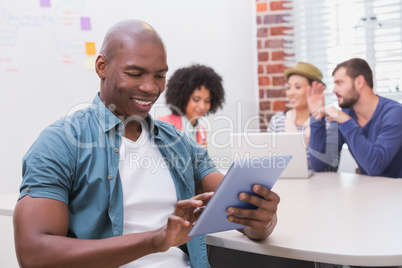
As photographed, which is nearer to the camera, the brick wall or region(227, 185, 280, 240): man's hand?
region(227, 185, 280, 240): man's hand

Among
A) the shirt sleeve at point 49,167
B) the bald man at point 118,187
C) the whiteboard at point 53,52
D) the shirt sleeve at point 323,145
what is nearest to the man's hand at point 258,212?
the bald man at point 118,187

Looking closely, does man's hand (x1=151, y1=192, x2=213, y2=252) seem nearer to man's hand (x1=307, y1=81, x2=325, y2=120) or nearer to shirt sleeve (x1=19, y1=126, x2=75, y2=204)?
shirt sleeve (x1=19, y1=126, x2=75, y2=204)

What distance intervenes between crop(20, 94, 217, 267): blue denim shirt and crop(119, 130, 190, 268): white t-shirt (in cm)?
3

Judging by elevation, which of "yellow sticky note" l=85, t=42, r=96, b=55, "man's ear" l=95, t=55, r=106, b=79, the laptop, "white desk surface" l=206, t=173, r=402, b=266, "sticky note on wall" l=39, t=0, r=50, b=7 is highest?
"sticky note on wall" l=39, t=0, r=50, b=7

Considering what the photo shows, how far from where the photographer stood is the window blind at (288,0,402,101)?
11.2ft

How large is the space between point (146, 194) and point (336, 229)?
2.03ft

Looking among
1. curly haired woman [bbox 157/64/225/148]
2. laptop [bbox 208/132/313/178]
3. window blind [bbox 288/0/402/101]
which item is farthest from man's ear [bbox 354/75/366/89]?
curly haired woman [bbox 157/64/225/148]

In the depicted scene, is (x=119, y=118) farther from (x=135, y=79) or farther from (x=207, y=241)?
(x=207, y=241)

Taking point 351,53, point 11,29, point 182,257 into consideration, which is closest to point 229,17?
point 351,53

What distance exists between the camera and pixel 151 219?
1.25 meters

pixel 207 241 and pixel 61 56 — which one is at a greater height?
pixel 61 56

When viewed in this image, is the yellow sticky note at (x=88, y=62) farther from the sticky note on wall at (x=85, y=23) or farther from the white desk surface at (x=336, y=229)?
the white desk surface at (x=336, y=229)

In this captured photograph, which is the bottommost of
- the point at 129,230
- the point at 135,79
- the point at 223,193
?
the point at 129,230

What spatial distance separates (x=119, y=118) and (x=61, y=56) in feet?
5.98
